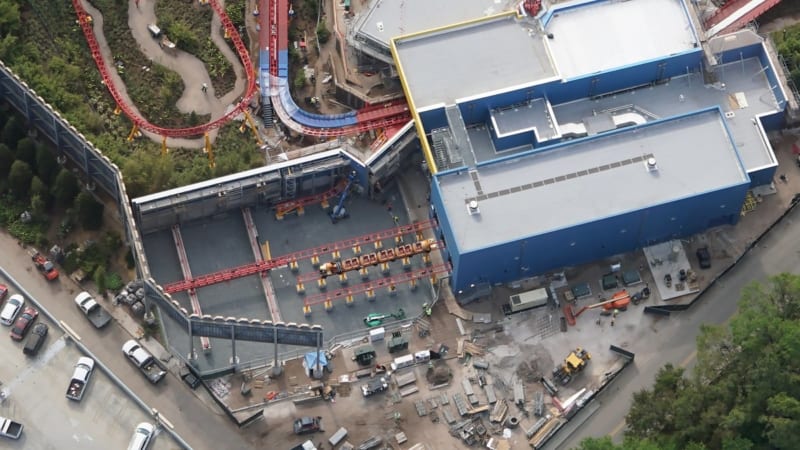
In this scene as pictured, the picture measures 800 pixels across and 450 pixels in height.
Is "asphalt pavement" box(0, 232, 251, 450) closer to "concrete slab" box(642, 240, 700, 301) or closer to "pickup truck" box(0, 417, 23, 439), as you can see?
"pickup truck" box(0, 417, 23, 439)

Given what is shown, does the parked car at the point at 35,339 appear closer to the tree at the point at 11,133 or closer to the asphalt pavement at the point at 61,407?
the asphalt pavement at the point at 61,407

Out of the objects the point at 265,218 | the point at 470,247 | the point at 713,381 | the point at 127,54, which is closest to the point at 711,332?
the point at 713,381

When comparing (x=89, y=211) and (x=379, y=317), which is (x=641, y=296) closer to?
(x=379, y=317)

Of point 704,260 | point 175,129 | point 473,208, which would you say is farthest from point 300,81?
point 704,260

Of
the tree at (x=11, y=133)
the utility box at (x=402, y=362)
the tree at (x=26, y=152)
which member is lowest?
the utility box at (x=402, y=362)

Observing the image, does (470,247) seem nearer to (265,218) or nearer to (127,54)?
(265,218)

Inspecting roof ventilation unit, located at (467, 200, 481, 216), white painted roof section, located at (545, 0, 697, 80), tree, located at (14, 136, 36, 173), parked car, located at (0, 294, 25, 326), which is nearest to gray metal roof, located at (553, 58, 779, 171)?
white painted roof section, located at (545, 0, 697, 80)

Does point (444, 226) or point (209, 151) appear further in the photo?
point (209, 151)

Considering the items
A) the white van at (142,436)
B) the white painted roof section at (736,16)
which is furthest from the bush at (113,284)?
the white painted roof section at (736,16)
